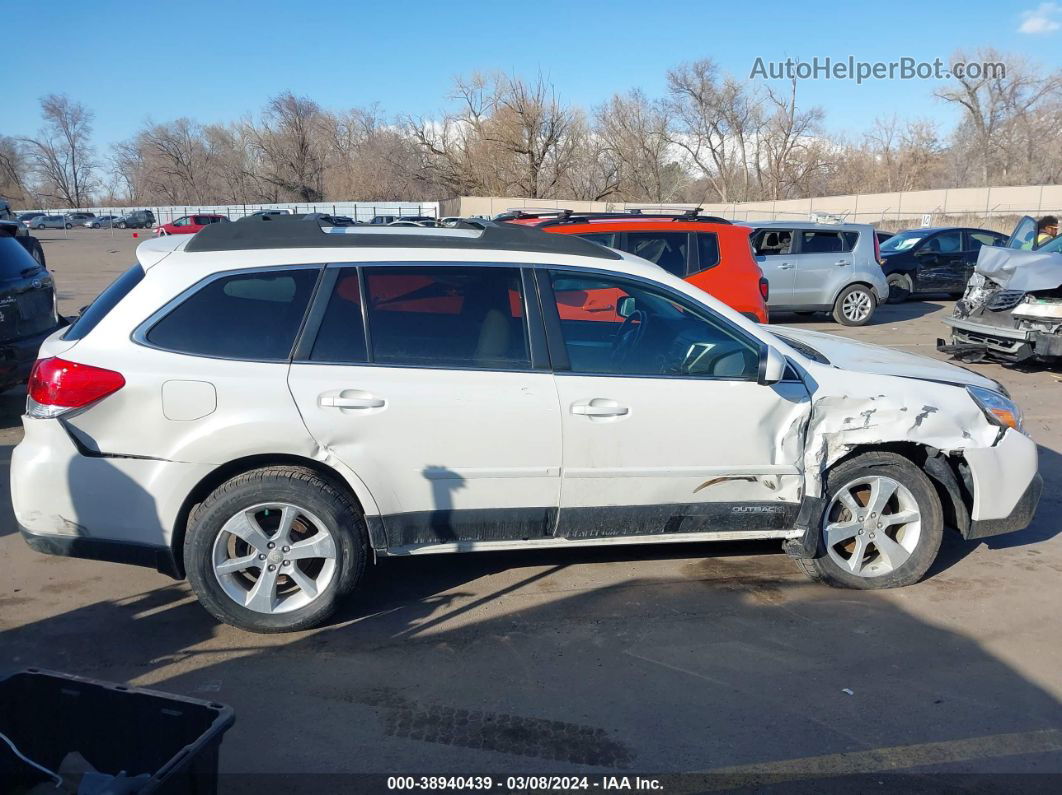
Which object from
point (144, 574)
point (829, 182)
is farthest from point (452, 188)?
point (144, 574)

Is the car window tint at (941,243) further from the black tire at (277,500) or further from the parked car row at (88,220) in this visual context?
the parked car row at (88,220)

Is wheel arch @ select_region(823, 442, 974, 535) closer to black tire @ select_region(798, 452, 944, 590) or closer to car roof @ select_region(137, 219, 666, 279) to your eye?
black tire @ select_region(798, 452, 944, 590)

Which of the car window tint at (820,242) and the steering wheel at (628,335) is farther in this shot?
the car window tint at (820,242)

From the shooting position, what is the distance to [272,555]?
4.00m

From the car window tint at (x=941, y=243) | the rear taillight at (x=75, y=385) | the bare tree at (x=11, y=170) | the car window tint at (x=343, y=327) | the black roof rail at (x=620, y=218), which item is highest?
the bare tree at (x=11, y=170)

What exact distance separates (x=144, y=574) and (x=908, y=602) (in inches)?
160

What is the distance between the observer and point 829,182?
218 feet

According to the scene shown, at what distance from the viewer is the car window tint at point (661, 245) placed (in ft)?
32.0

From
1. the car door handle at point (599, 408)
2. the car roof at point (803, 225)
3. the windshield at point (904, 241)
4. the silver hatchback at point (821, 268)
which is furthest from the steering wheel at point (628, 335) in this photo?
the windshield at point (904, 241)

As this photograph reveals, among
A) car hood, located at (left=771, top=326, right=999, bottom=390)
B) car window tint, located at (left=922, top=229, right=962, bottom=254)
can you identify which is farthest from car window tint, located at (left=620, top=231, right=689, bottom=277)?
car window tint, located at (left=922, top=229, right=962, bottom=254)

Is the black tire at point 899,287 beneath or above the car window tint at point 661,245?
beneath

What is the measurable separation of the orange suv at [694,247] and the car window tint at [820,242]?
5.23 m

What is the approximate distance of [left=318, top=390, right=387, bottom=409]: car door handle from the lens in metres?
3.95

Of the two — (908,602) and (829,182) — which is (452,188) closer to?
(829,182)
